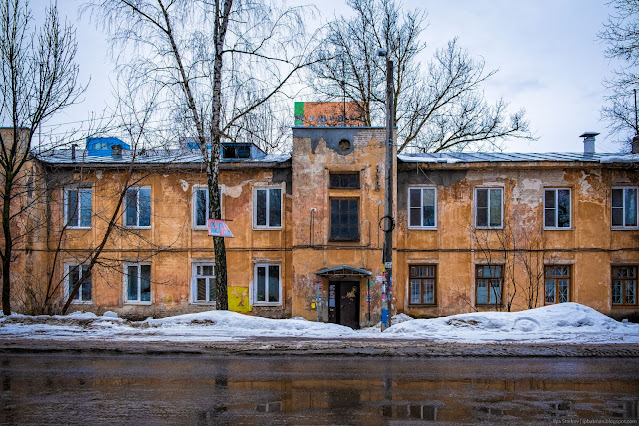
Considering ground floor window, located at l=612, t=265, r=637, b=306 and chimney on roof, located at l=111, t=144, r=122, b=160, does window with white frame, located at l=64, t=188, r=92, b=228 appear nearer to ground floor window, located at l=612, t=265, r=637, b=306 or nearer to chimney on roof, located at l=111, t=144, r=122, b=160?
chimney on roof, located at l=111, t=144, r=122, b=160

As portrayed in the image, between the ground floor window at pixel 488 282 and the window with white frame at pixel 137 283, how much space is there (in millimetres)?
13320

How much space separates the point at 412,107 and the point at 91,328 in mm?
23757

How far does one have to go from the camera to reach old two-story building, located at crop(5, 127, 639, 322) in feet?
68.4

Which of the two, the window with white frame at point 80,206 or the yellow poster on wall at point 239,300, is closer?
the yellow poster on wall at point 239,300

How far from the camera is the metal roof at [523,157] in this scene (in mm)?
20945

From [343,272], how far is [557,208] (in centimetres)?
887

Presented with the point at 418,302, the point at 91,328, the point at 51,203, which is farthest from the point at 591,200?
the point at 51,203

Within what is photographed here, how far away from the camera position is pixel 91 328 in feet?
48.7

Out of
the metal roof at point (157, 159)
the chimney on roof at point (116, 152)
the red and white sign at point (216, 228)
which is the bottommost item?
the red and white sign at point (216, 228)

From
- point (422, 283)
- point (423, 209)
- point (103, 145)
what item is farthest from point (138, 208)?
point (422, 283)

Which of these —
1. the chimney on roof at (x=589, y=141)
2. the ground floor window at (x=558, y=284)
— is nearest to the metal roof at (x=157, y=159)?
the ground floor window at (x=558, y=284)

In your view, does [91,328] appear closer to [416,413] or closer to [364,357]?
[364,357]

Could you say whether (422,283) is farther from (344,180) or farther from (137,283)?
(137,283)

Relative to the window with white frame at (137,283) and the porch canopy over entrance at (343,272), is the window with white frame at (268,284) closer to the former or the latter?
the porch canopy over entrance at (343,272)
